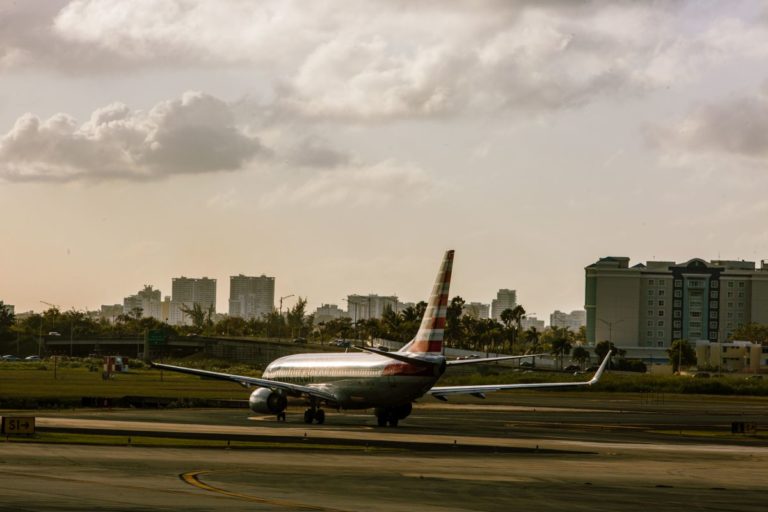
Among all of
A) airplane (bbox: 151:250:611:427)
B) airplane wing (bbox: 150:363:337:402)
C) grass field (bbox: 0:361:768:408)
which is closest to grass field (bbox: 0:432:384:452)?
airplane (bbox: 151:250:611:427)

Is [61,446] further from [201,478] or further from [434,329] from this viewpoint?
[434,329]

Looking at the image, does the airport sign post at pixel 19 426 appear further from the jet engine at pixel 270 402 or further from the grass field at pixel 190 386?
the grass field at pixel 190 386

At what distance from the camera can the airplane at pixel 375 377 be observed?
62.2 metres

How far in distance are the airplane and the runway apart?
4.58ft

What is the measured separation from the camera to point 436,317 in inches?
2457

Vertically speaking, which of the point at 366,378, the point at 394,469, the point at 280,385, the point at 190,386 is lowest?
the point at 190,386

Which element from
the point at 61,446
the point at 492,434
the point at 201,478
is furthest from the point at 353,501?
the point at 492,434

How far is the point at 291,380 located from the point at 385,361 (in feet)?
35.6

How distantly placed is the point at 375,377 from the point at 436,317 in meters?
4.68

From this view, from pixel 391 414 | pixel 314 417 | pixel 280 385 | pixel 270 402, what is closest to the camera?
pixel 391 414

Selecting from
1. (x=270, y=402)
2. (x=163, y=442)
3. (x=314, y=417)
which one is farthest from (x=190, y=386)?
(x=163, y=442)

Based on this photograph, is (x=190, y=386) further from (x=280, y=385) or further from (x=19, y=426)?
(x=19, y=426)

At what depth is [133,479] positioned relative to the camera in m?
33.6

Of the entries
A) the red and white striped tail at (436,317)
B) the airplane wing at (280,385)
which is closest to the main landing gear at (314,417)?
the airplane wing at (280,385)
